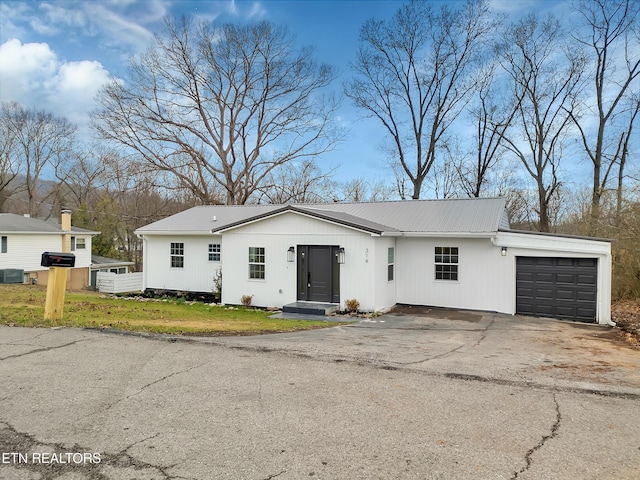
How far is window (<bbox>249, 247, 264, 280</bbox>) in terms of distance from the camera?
50.2 ft

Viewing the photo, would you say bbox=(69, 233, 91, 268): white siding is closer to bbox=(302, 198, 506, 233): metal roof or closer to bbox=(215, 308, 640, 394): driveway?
bbox=(302, 198, 506, 233): metal roof

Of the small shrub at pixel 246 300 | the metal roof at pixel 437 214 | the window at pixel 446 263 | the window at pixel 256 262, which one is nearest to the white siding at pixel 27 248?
the small shrub at pixel 246 300

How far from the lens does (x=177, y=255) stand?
61.4 ft

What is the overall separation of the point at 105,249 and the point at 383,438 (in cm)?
3961

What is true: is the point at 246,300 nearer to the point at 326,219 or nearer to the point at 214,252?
the point at 214,252

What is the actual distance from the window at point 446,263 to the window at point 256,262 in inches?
234

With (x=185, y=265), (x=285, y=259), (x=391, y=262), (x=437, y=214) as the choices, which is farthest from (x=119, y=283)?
(x=437, y=214)

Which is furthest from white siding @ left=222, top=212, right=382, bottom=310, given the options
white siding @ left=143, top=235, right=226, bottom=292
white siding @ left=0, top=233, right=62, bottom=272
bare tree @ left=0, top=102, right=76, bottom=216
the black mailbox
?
bare tree @ left=0, top=102, right=76, bottom=216

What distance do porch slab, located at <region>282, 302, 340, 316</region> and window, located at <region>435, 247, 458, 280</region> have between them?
3.65m

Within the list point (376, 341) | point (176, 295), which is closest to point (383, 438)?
point (376, 341)

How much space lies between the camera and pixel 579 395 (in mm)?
5305

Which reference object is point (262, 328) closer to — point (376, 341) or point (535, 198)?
point (376, 341)

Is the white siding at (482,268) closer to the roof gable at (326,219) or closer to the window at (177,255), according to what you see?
the roof gable at (326,219)

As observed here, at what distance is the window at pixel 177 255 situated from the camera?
18625 millimetres
